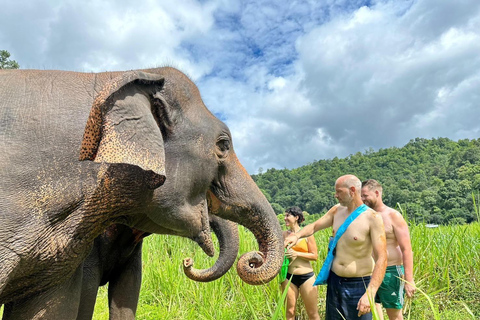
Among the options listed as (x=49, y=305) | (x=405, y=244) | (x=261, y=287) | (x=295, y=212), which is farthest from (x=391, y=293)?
(x=49, y=305)

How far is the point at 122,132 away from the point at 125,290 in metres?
1.08

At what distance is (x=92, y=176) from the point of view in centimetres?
157

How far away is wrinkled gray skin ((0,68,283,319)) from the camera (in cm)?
144

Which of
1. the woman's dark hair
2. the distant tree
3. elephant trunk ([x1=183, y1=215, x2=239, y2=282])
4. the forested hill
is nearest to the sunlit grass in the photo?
the woman's dark hair

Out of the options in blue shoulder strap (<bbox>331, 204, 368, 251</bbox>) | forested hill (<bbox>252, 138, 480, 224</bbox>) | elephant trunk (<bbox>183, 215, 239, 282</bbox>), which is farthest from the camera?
forested hill (<bbox>252, 138, 480, 224</bbox>)

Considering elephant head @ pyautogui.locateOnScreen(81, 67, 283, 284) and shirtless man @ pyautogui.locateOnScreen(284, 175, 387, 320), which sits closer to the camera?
elephant head @ pyautogui.locateOnScreen(81, 67, 283, 284)

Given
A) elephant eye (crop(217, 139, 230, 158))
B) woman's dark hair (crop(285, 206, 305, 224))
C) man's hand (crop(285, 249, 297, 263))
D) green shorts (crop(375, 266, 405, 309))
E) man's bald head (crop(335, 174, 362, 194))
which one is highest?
woman's dark hair (crop(285, 206, 305, 224))

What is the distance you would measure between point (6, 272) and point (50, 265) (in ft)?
0.68

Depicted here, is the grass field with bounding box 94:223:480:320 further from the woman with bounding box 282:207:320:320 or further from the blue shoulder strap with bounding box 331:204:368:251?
the blue shoulder strap with bounding box 331:204:368:251

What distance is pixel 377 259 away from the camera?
A: 123 inches

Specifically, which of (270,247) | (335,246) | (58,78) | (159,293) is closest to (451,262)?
(335,246)

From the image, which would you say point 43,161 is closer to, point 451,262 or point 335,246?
point 335,246

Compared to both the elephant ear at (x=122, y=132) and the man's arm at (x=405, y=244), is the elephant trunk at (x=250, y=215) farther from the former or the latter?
the man's arm at (x=405, y=244)

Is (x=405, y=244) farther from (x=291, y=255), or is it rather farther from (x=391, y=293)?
(x=291, y=255)
